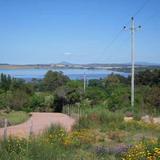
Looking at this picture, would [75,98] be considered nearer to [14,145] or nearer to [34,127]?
[34,127]

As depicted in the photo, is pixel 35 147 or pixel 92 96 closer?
pixel 35 147

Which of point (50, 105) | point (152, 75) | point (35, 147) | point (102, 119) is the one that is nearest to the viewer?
point (35, 147)

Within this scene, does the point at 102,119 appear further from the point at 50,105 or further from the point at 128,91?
the point at 50,105

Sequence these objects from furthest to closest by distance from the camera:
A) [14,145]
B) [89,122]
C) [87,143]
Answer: [89,122] → [87,143] → [14,145]

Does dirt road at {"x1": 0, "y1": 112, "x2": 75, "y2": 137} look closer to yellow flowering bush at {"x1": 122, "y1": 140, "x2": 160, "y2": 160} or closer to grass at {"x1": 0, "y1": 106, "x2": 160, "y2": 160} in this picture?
grass at {"x1": 0, "y1": 106, "x2": 160, "y2": 160}

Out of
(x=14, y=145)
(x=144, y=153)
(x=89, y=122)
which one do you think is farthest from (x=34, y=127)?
(x=144, y=153)

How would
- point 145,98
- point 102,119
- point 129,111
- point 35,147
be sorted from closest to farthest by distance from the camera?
point 35,147
point 102,119
point 129,111
point 145,98

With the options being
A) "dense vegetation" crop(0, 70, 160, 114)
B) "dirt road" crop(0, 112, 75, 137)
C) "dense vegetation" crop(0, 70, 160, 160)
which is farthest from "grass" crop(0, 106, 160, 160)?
"dense vegetation" crop(0, 70, 160, 114)

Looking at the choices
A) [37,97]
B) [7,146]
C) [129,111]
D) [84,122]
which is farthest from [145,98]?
[7,146]

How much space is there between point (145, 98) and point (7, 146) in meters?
28.7

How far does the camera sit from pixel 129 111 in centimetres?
3666

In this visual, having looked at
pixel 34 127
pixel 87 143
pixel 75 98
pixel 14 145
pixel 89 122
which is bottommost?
pixel 34 127

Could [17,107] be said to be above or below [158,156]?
below

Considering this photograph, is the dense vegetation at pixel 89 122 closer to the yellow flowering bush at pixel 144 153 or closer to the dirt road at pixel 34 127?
the yellow flowering bush at pixel 144 153
